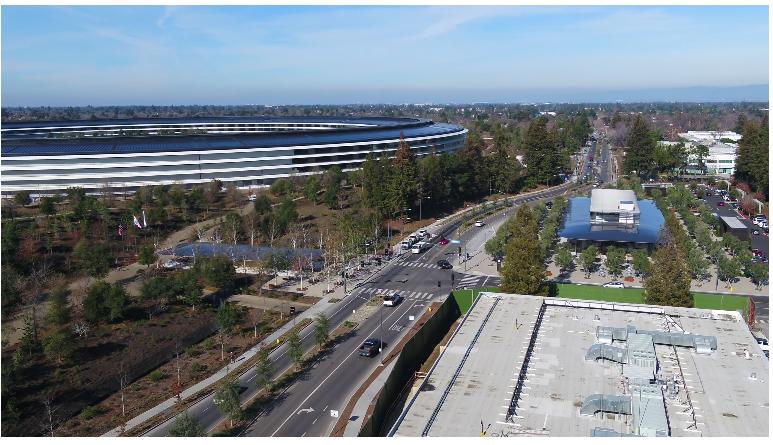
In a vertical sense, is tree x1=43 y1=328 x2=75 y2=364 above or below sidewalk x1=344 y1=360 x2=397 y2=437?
above

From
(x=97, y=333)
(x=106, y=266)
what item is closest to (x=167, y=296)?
(x=97, y=333)

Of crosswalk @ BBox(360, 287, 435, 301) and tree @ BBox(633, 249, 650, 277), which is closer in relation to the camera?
crosswalk @ BBox(360, 287, 435, 301)

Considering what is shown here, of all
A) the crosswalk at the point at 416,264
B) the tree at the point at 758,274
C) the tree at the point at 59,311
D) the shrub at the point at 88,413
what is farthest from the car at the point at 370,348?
the tree at the point at 758,274

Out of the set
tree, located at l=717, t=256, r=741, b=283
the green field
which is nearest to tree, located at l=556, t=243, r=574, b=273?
the green field

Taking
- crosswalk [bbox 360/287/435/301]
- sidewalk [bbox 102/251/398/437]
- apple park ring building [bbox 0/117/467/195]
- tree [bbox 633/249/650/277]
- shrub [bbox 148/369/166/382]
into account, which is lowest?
crosswalk [bbox 360/287/435/301]

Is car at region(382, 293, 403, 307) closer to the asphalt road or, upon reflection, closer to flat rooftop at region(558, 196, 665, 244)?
flat rooftop at region(558, 196, 665, 244)

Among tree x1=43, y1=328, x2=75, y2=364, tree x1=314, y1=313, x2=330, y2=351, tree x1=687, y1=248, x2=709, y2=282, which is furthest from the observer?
tree x1=687, y1=248, x2=709, y2=282
